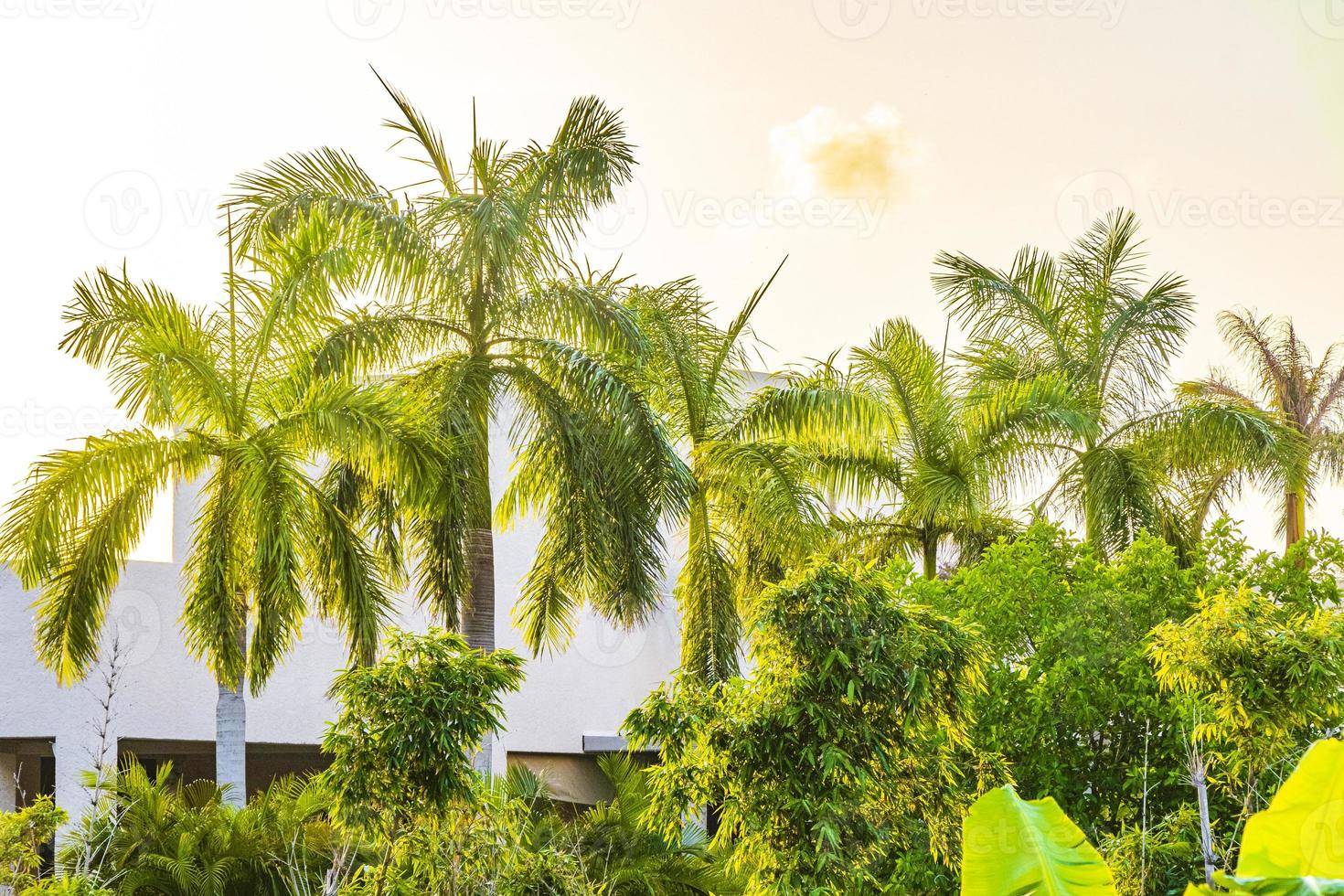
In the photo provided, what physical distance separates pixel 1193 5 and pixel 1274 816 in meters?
12.6

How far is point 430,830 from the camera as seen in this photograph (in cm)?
851

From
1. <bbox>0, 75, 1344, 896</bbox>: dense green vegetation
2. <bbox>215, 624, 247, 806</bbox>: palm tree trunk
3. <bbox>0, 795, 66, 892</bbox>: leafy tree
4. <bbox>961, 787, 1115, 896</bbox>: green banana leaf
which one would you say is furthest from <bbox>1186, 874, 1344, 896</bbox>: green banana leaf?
<bbox>215, 624, 247, 806</bbox>: palm tree trunk

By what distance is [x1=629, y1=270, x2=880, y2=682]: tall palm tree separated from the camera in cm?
1421

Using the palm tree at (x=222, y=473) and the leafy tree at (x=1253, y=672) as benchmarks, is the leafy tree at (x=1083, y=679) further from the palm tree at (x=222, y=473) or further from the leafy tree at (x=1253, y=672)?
the palm tree at (x=222, y=473)

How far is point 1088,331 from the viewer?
16812 millimetres

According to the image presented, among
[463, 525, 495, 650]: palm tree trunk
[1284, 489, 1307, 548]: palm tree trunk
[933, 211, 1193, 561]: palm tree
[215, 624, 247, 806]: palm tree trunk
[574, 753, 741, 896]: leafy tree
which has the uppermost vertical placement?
[933, 211, 1193, 561]: palm tree

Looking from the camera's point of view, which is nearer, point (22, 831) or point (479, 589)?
point (22, 831)

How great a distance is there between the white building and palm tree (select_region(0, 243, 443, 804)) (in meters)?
3.20

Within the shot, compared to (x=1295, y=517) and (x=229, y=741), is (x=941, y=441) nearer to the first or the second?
(x=229, y=741)

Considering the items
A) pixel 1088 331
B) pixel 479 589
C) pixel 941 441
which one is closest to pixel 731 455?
pixel 941 441

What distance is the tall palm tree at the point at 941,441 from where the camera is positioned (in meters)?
15.0

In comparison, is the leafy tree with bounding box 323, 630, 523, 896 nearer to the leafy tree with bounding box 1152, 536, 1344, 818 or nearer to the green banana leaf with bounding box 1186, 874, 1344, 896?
the leafy tree with bounding box 1152, 536, 1344, 818

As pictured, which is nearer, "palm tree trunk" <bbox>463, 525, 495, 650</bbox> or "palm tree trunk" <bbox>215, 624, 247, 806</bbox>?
"palm tree trunk" <bbox>463, 525, 495, 650</bbox>

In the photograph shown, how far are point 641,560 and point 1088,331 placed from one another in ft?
23.8
